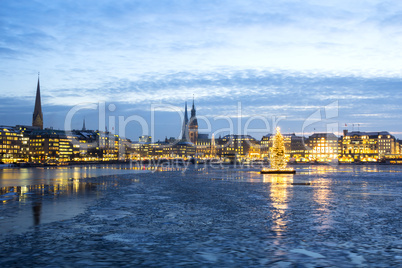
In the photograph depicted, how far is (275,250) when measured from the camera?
12531 mm

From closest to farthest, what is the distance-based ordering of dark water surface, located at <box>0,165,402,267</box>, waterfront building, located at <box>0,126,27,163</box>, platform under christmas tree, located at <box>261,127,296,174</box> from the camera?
dark water surface, located at <box>0,165,402,267</box>
platform under christmas tree, located at <box>261,127,296,174</box>
waterfront building, located at <box>0,126,27,163</box>

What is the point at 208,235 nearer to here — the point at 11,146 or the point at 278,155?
the point at 278,155

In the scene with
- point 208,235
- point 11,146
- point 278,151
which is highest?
point 11,146

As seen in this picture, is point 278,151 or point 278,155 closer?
point 278,151

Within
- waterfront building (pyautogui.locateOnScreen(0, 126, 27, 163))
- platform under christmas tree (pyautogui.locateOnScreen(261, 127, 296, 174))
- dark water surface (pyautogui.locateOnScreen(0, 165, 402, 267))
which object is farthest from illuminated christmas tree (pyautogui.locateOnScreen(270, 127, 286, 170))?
waterfront building (pyautogui.locateOnScreen(0, 126, 27, 163))

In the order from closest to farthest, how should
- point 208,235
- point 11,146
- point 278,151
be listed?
point 208,235
point 278,151
point 11,146

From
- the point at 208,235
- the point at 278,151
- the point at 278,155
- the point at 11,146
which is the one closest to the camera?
the point at 208,235

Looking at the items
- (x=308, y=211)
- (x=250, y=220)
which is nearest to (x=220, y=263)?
(x=250, y=220)

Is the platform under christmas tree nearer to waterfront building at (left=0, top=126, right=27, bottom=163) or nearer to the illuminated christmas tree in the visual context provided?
the illuminated christmas tree

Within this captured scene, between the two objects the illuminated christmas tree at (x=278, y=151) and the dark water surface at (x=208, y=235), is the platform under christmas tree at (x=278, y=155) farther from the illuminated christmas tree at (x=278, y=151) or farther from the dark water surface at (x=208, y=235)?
the dark water surface at (x=208, y=235)

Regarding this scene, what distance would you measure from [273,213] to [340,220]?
3.25 metres

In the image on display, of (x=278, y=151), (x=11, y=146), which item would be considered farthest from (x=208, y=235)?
(x=11, y=146)

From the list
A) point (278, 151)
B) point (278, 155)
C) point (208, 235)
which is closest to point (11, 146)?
point (278, 155)

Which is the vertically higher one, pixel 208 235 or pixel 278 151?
pixel 278 151
